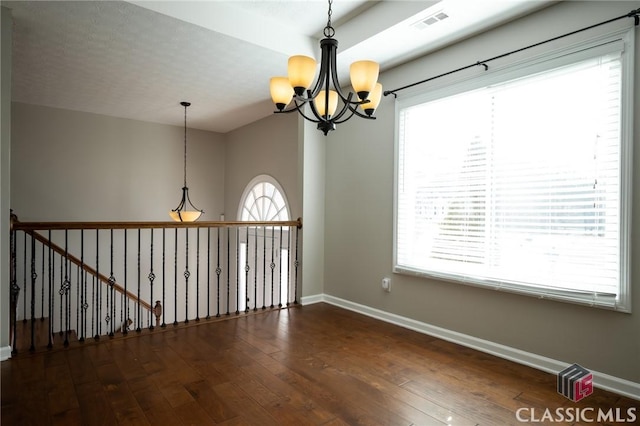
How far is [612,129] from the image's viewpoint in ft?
7.53

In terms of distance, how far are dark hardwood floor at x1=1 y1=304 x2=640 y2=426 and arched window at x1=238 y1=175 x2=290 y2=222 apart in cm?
242

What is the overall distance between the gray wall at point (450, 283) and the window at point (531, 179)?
105 millimetres

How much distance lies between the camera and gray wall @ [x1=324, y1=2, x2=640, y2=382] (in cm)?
232

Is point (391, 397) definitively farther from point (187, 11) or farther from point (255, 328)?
point (187, 11)

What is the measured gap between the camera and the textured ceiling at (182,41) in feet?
8.93

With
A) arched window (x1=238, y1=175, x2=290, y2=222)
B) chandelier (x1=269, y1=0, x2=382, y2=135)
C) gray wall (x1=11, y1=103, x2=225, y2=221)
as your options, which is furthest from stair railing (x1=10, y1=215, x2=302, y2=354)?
chandelier (x1=269, y1=0, x2=382, y2=135)

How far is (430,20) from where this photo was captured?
112 inches

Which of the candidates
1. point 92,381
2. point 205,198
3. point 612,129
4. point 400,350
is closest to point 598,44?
point 612,129

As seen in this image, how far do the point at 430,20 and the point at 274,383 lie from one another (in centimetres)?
284

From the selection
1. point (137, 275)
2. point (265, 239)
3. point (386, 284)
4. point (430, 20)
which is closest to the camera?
point (430, 20)

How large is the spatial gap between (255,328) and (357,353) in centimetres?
105

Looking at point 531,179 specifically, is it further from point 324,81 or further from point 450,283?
point 324,81

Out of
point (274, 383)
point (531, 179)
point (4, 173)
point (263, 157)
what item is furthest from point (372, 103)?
point (263, 157)

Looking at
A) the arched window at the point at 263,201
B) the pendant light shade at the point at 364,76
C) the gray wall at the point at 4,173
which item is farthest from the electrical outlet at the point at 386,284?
the gray wall at the point at 4,173
